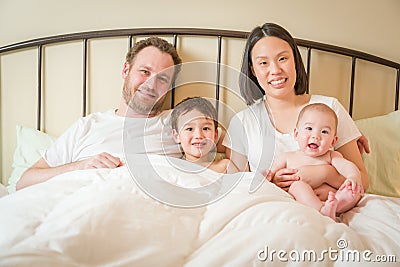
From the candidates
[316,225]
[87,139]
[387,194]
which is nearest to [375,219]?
[316,225]

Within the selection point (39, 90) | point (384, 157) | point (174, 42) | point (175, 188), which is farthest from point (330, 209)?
point (39, 90)

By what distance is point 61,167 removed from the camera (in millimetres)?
1360

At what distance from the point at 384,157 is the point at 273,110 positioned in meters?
0.49

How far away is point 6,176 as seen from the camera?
1.79 m

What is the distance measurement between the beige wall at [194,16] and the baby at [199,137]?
19.9 inches

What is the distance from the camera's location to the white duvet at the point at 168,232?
72cm

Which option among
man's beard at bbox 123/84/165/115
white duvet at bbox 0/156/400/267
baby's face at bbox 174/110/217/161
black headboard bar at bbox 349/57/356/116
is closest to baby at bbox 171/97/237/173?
baby's face at bbox 174/110/217/161

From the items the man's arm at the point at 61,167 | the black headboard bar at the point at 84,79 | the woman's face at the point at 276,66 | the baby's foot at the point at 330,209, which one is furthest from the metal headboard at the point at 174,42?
the baby's foot at the point at 330,209

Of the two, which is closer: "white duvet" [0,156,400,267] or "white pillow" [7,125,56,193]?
"white duvet" [0,156,400,267]

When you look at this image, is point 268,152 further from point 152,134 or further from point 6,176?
point 6,176

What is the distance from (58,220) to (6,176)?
1.17 metres

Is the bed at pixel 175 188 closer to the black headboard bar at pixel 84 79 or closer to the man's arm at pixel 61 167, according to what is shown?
the black headboard bar at pixel 84 79

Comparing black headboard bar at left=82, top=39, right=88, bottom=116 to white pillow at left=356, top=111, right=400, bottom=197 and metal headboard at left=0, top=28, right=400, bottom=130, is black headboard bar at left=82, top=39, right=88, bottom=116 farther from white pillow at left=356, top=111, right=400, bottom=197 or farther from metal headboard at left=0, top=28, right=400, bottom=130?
white pillow at left=356, top=111, right=400, bottom=197

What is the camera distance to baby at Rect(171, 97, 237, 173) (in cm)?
137
